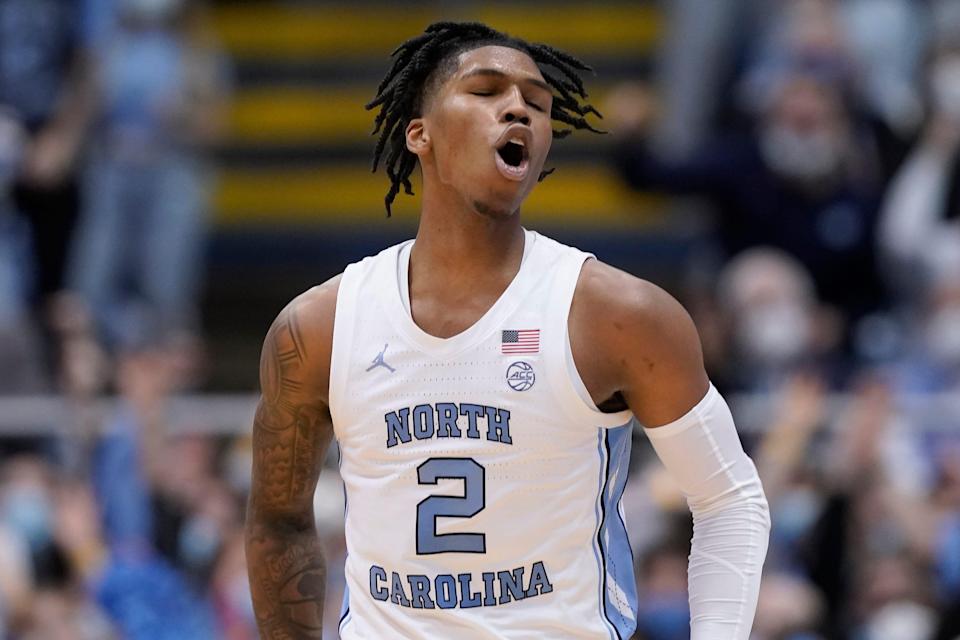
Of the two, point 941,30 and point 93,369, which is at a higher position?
point 941,30

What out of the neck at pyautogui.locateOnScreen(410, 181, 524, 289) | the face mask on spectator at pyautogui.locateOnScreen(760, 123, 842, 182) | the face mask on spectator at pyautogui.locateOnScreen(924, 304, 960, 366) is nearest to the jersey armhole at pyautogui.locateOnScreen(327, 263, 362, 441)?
the neck at pyautogui.locateOnScreen(410, 181, 524, 289)

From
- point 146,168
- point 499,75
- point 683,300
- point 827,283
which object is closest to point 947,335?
point 827,283

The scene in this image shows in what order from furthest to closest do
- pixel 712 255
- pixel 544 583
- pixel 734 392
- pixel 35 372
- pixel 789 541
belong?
pixel 712 255, pixel 35 372, pixel 734 392, pixel 789 541, pixel 544 583

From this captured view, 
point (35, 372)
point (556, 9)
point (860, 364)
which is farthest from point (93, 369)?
point (556, 9)

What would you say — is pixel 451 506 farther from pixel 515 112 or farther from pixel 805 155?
pixel 805 155

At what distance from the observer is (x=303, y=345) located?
391 centimetres

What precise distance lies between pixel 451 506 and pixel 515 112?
794 millimetres

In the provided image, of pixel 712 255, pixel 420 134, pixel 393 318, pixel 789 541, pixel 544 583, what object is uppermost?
pixel 420 134

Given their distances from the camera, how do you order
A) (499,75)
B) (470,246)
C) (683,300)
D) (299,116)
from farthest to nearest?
(299,116), (683,300), (470,246), (499,75)

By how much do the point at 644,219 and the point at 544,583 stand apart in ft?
24.2

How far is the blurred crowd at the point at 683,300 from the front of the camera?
7.38 metres

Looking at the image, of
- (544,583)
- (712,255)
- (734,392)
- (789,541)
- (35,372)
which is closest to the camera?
(544,583)

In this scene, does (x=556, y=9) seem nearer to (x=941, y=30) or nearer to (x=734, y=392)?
(x=941, y=30)

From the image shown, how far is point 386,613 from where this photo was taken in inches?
147
